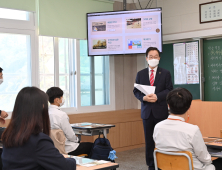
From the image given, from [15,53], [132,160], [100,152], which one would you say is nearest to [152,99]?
[100,152]

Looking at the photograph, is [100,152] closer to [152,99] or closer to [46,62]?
[152,99]

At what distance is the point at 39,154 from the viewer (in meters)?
1.51

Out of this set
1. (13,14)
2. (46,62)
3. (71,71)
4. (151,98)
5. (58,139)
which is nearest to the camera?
(58,139)

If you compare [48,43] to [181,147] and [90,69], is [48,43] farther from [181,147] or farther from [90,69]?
[181,147]

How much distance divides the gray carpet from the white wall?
226cm

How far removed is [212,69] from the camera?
16.7 ft

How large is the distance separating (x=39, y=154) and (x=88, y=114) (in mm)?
3882

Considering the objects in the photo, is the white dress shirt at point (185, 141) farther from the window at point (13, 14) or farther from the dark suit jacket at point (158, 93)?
the window at point (13, 14)

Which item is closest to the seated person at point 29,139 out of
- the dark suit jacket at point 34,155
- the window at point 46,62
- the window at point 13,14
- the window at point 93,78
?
the dark suit jacket at point 34,155

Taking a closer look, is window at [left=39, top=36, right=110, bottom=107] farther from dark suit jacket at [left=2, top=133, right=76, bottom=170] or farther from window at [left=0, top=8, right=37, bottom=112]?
dark suit jacket at [left=2, top=133, right=76, bottom=170]

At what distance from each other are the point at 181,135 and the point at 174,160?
0.59ft

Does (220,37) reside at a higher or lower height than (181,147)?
higher

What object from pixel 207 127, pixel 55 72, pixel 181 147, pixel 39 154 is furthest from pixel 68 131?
pixel 207 127

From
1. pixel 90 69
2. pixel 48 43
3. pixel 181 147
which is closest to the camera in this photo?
pixel 181 147
